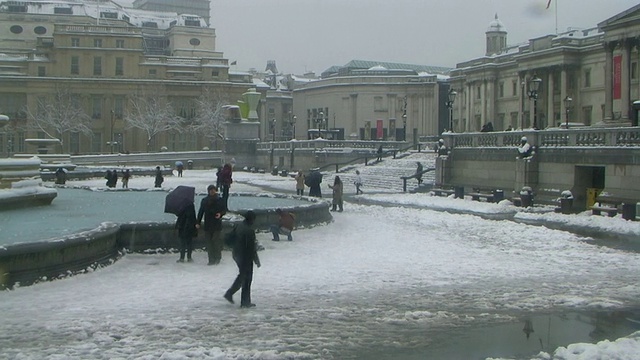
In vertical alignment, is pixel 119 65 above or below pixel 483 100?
above

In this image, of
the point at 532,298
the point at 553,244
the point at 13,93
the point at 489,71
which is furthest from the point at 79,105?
the point at 532,298

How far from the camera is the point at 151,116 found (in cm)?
9531

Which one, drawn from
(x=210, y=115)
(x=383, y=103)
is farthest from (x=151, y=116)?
(x=383, y=103)

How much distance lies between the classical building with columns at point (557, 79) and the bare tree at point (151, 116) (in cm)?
3683

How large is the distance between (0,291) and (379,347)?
6878mm

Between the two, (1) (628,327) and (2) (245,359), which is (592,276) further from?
(2) (245,359)

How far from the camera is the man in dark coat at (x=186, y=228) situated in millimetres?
17078

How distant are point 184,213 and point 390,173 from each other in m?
38.8

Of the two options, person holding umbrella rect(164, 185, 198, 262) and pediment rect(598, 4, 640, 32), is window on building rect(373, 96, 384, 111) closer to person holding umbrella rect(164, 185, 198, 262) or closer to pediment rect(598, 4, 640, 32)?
pediment rect(598, 4, 640, 32)

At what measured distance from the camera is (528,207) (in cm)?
3209

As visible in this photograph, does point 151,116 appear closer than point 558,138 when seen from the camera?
No

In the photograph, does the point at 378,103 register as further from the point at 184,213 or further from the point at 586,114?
the point at 184,213

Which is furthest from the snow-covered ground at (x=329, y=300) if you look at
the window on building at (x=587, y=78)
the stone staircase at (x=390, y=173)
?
the window on building at (x=587, y=78)

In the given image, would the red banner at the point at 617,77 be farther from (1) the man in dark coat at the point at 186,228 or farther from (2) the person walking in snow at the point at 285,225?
(1) the man in dark coat at the point at 186,228
